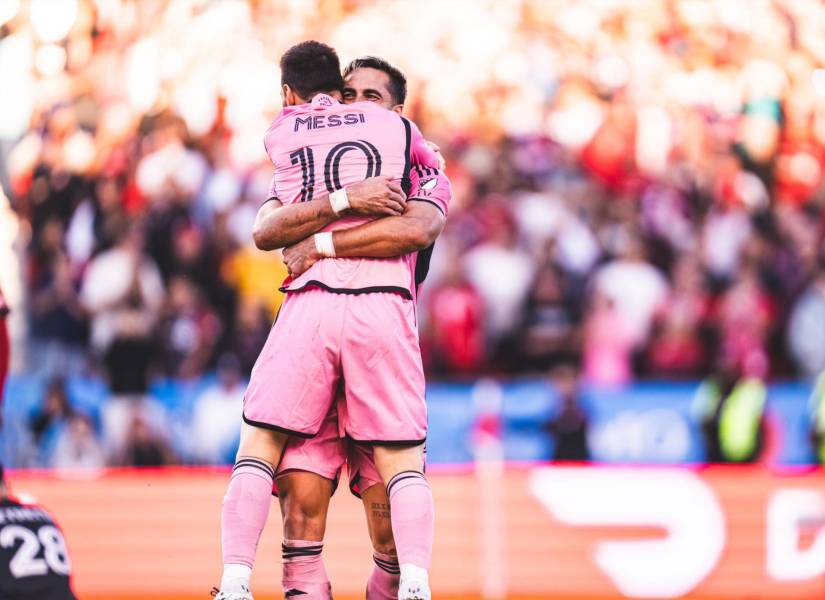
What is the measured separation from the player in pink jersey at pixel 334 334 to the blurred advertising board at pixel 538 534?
16.2 ft

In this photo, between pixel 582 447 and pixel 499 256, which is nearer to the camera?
pixel 582 447

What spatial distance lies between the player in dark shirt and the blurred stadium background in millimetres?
5280

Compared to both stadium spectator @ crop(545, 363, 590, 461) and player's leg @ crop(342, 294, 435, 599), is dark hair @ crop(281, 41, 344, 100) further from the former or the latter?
stadium spectator @ crop(545, 363, 590, 461)

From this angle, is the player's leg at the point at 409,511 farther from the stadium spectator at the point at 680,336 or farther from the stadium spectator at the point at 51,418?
the stadium spectator at the point at 680,336

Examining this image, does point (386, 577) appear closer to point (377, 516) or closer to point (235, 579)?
point (377, 516)

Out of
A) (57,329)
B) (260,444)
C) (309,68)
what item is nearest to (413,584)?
(260,444)

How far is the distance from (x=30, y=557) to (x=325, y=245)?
63.0 inches

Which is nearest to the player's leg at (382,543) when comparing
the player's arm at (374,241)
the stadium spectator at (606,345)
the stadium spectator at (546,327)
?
the player's arm at (374,241)

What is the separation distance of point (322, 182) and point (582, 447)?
7.06 meters

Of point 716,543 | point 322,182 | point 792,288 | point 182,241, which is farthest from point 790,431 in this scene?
point 322,182

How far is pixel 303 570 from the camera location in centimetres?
591

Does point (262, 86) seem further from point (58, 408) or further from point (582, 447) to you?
point (582, 447)

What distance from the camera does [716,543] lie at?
35.2 ft

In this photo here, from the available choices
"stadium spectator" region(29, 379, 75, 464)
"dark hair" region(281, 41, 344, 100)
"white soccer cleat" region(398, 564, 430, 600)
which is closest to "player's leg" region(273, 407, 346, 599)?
"white soccer cleat" region(398, 564, 430, 600)
